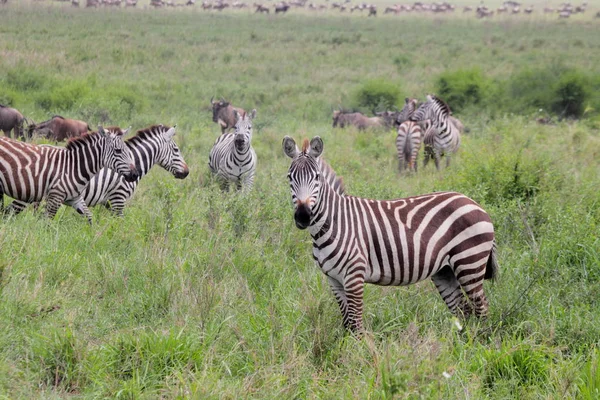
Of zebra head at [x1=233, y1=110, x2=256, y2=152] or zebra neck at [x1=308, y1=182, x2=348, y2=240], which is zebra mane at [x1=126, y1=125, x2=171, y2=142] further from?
zebra neck at [x1=308, y1=182, x2=348, y2=240]

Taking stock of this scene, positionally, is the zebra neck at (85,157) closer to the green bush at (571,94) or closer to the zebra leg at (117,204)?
the zebra leg at (117,204)

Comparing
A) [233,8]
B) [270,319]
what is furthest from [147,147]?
[233,8]

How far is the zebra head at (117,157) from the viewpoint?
7.57 m

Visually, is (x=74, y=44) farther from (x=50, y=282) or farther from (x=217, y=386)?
(x=217, y=386)

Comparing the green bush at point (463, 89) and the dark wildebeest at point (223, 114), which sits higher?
the green bush at point (463, 89)

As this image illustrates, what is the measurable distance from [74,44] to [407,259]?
24631 millimetres

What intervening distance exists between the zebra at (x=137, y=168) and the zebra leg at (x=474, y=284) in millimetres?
4309

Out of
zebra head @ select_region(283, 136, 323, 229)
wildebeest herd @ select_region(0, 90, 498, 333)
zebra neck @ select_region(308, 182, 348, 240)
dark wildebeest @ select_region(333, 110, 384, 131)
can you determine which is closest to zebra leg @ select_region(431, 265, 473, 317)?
wildebeest herd @ select_region(0, 90, 498, 333)

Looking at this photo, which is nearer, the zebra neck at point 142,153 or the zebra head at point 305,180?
the zebra head at point 305,180

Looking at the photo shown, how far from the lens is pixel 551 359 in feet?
14.7

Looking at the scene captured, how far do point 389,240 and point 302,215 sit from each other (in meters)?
0.84

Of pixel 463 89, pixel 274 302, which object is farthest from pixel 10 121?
pixel 463 89

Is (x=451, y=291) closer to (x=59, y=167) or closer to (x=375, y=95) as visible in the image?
(x=59, y=167)

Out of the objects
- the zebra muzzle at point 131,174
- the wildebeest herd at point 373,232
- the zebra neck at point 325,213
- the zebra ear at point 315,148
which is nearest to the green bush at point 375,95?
the zebra muzzle at point 131,174
